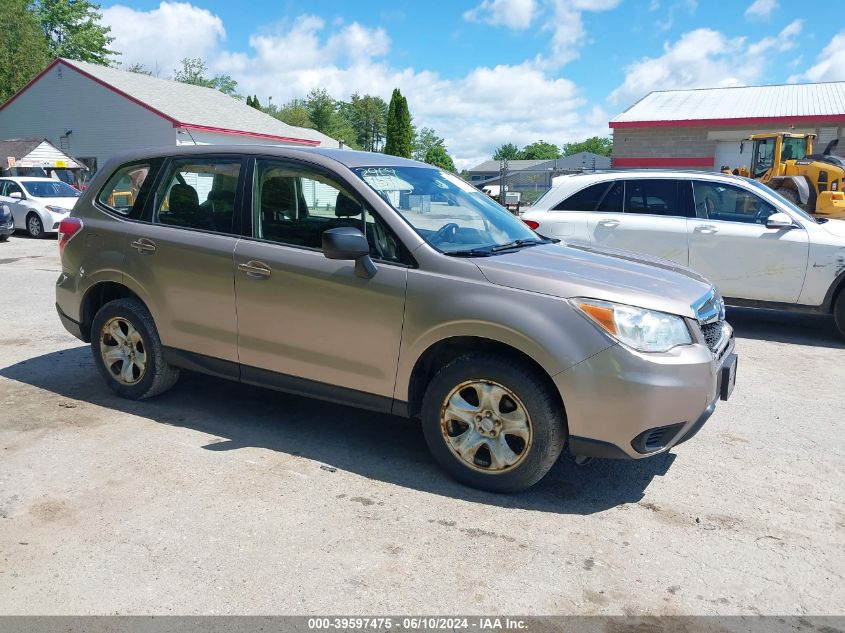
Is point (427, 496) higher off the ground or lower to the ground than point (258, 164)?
lower

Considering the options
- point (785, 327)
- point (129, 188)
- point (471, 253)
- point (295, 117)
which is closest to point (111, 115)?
point (129, 188)

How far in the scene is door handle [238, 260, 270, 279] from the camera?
14.0 feet

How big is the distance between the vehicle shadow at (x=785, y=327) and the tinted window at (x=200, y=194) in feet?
19.0

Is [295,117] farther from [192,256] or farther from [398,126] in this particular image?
[192,256]

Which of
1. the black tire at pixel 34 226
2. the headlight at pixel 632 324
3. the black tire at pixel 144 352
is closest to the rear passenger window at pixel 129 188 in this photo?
the black tire at pixel 144 352

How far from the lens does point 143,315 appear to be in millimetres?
4848

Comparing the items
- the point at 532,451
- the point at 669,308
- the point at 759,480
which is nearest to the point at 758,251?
the point at 759,480

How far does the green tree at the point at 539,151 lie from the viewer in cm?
15762

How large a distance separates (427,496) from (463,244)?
4.71 ft

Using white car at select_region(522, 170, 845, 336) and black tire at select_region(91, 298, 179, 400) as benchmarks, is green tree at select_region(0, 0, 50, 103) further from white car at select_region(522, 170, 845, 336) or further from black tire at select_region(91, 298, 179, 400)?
black tire at select_region(91, 298, 179, 400)

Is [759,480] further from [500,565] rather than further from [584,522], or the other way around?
[500,565]

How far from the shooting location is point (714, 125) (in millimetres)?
27531

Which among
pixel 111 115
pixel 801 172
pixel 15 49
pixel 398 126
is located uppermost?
pixel 15 49

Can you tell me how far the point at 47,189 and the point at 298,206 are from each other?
17.6m
